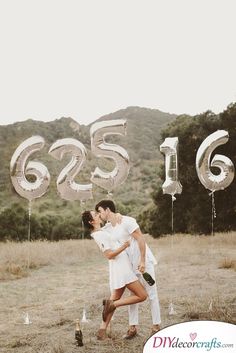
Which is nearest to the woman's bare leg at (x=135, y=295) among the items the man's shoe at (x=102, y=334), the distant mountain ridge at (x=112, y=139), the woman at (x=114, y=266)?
the woman at (x=114, y=266)

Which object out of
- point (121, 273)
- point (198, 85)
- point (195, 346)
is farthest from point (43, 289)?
point (198, 85)

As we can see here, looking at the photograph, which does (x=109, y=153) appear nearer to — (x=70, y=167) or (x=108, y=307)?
(x=70, y=167)

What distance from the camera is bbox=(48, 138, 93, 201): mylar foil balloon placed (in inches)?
211

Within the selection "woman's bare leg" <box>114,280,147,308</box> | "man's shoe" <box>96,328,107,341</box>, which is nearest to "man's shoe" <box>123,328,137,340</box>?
"man's shoe" <box>96,328,107,341</box>

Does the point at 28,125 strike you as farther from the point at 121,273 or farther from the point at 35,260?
the point at 121,273

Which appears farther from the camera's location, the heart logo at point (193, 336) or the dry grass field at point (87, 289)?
the dry grass field at point (87, 289)

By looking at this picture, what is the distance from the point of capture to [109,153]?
537cm

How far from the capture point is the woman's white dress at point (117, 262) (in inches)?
196

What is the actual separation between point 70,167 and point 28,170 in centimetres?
38

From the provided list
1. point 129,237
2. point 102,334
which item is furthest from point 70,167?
point 102,334

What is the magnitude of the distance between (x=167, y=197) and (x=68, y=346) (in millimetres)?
2176

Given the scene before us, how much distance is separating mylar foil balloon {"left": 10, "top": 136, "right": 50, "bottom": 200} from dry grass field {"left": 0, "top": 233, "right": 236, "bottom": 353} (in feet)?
3.00

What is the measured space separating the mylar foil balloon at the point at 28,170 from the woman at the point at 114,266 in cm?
58

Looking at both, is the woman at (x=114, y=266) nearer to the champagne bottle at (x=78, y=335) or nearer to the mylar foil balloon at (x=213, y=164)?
the champagne bottle at (x=78, y=335)
